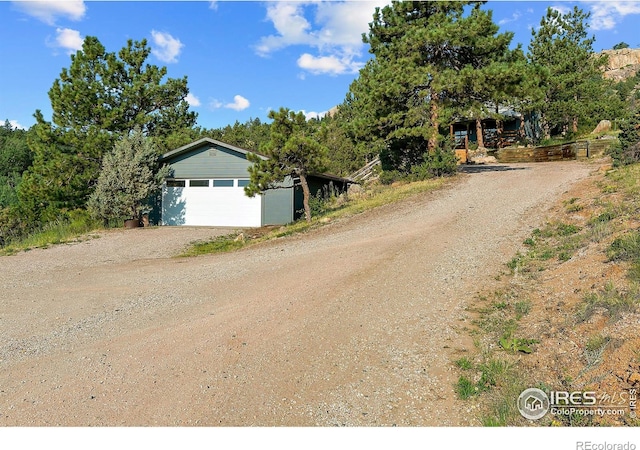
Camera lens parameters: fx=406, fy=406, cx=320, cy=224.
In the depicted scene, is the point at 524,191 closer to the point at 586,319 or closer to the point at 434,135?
the point at 434,135

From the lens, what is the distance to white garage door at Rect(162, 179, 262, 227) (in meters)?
17.8

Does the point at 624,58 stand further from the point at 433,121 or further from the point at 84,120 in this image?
the point at 84,120

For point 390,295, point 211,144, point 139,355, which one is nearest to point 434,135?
point 211,144

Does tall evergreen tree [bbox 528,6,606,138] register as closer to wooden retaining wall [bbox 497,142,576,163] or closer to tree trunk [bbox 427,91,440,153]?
wooden retaining wall [bbox 497,142,576,163]

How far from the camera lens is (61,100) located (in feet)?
66.0

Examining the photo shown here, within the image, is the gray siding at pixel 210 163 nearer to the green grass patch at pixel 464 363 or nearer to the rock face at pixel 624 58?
the green grass patch at pixel 464 363

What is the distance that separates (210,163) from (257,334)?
14689mm

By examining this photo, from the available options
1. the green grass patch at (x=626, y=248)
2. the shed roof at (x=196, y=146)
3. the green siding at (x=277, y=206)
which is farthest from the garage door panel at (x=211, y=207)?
the green grass patch at (x=626, y=248)

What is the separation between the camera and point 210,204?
18.2 meters

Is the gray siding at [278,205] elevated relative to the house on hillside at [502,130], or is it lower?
lower

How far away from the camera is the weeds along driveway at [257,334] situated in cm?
329

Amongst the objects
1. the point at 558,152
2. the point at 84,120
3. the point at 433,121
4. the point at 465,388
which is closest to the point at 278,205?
the point at 433,121

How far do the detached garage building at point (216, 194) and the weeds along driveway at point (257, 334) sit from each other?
783 centimetres
